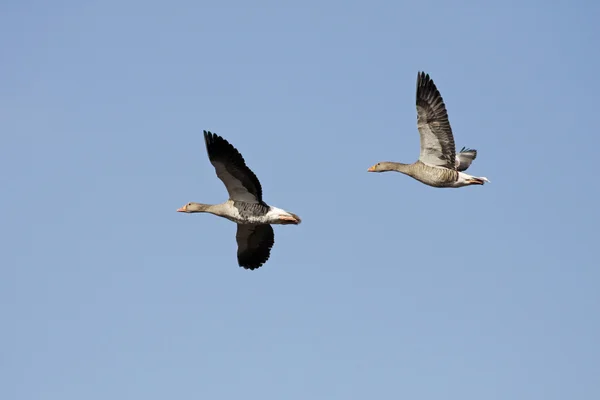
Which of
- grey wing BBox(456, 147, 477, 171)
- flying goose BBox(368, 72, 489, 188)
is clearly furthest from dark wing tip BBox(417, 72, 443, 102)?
grey wing BBox(456, 147, 477, 171)

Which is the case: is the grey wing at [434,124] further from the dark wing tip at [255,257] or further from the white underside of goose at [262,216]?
the dark wing tip at [255,257]

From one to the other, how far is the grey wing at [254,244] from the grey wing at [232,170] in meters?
2.40

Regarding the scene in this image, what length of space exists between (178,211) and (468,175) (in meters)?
7.84

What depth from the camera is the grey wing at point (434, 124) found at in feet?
87.9

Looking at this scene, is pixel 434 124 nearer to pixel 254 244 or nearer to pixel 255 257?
pixel 254 244

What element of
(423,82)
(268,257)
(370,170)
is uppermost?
(423,82)

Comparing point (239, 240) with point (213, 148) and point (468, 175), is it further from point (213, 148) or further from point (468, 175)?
point (468, 175)

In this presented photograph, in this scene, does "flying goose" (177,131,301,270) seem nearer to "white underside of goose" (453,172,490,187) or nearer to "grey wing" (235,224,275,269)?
"grey wing" (235,224,275,269)

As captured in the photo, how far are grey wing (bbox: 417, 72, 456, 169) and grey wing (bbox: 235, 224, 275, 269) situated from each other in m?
4.80

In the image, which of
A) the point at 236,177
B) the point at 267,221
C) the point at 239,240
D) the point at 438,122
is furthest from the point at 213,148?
the point at 438,122

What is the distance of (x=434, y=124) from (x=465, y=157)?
17.1ft

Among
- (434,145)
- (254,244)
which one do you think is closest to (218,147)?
(254,244)

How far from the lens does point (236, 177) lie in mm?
24344

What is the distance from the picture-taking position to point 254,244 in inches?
1090
